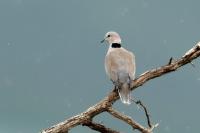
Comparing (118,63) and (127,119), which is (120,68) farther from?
(127,119)

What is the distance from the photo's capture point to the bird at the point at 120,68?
9.33 meters

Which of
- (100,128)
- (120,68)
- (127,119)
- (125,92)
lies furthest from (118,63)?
(100,128)

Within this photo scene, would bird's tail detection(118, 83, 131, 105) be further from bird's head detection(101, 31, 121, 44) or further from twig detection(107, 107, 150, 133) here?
bird's head detection(101, 31, 121, 44)

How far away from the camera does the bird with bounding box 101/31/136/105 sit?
9.33 meters

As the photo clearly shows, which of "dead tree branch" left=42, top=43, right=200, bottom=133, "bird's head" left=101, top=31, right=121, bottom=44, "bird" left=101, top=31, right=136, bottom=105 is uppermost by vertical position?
"bird's head" left=101, top=31, right=121, bottom=44

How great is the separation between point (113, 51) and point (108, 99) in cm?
150

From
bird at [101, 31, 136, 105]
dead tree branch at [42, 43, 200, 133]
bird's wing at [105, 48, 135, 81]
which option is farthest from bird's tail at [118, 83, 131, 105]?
bird's wing at [105, 48, 135, 81]

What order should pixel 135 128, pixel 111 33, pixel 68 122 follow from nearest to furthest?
pixel 68 122, pixel 135 128, pixel 111 33

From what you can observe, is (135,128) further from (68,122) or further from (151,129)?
(68,122)

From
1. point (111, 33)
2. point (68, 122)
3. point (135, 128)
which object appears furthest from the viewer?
point (111, 33)

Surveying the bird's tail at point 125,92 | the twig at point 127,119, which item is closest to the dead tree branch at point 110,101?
the twig at point 127,119

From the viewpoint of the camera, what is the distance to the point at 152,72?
29.8 ft

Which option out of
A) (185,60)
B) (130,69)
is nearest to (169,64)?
(185,60)

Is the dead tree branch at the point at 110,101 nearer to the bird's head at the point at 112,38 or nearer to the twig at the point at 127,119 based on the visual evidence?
the twig at the point at 127,119
